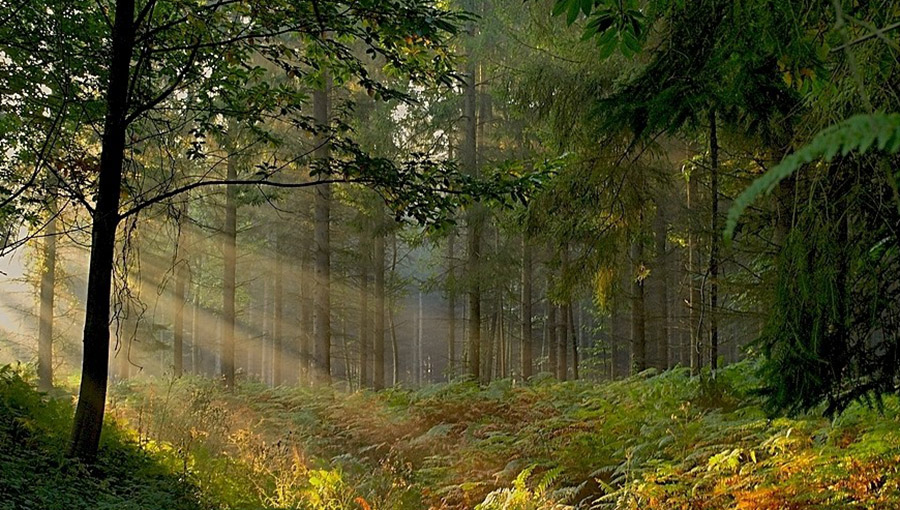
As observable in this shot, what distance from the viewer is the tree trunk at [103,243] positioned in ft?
16.6

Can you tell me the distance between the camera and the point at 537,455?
22.5ft

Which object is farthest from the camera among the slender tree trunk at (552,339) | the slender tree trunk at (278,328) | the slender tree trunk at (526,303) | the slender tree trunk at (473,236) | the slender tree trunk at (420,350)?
the slender tree trunk at (420,350)

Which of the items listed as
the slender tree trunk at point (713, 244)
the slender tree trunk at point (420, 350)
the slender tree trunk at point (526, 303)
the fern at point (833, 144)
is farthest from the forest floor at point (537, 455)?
the slender tree trunk at point (420, 350)

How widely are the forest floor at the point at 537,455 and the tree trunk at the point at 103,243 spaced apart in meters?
0.32

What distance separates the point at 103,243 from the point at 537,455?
15.6ft

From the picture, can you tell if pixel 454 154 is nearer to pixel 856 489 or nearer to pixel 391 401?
pixel 391 401

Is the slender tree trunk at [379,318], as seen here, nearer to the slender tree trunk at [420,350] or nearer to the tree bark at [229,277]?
the tree bark at [229,277]

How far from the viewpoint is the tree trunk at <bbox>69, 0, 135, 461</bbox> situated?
5.07m

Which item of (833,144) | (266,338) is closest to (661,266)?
(833,144)

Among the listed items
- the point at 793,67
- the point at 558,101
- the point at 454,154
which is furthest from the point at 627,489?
the point at 454,154

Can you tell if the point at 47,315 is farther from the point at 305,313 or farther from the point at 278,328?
the point at 278,328

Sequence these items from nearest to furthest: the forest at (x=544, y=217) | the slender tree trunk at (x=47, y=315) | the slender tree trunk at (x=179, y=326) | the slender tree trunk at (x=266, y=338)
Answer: the forest at (x=544, y=217)
the slender tree trunk at (x=47, y=315)
the slender tree trunk at (x=179, y=326)
the slender tree trunk at (x=266, y=338)

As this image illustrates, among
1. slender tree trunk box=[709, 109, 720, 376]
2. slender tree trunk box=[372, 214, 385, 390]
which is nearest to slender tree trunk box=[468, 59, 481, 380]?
slender tree trunk box=[372, 214, 385, 390]

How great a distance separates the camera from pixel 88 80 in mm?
5633
